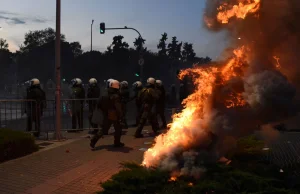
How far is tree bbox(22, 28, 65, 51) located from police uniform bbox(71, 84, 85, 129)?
70.8 meters

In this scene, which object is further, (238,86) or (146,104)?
(146,104)

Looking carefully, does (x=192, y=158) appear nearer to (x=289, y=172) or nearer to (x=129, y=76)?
(x=289, y=172)

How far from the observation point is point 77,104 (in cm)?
A: 1362

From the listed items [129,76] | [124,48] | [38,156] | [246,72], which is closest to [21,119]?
[38,156]

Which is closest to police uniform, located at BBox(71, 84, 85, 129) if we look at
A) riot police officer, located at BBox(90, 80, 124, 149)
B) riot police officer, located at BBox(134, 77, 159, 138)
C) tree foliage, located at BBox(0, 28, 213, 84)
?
riot police officer, located at BBox(134, 77, 159, 138)

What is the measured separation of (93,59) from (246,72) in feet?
207

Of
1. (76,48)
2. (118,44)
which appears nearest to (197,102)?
(118,44)

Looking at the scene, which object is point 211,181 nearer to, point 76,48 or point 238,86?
point 238,86

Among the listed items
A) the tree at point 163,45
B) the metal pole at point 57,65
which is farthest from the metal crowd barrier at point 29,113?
the tree at point 163,45

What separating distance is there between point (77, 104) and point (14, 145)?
477cm

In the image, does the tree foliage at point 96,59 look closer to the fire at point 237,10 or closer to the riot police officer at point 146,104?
the riot police officer at point 146,104

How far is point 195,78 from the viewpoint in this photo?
6348mm

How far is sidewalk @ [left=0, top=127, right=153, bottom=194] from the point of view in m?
6.83

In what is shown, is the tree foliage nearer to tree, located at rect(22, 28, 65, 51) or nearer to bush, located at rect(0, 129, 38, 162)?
tree, located at rect(22, 28, 65, 51)
